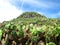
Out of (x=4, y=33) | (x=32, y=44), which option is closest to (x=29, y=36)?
(x=32, y=44)

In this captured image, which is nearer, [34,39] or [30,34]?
[34,39]

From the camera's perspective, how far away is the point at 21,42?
667cm

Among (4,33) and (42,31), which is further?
(4,33)

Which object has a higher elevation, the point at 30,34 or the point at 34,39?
the point at 30,34

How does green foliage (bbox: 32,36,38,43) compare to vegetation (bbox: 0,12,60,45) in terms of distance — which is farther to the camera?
green foliage (bbox: 32,36,38,43)

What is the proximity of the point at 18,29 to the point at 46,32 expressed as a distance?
27.8 inches

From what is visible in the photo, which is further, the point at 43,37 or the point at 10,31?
the point at 10,31

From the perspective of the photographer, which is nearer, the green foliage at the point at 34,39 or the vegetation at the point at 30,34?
the vegetation at the point at 30,34

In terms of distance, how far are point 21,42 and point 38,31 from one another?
0.52 meters

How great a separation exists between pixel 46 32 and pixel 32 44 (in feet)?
1.38

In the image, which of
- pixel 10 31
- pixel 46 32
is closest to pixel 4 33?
pixel 10 31

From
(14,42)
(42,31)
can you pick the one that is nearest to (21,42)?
(14,42)

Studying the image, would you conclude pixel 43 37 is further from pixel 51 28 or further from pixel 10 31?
pixel 10 31

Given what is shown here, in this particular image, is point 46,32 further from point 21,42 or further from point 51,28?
point 21,42
